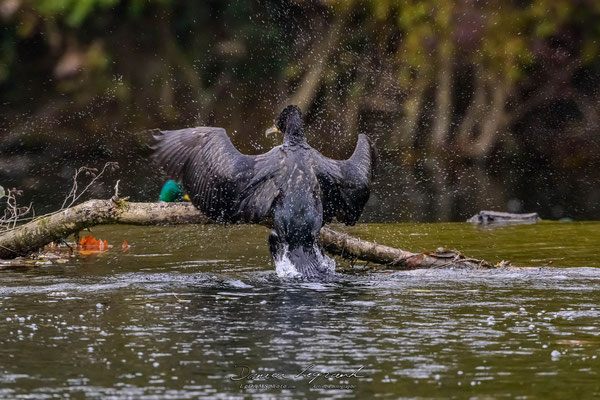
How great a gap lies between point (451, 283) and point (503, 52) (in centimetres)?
1120

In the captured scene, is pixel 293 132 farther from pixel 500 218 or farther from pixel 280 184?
pixel 500 218

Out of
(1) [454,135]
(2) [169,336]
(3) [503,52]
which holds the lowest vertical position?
(2) [169,336]

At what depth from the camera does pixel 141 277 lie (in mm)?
8945

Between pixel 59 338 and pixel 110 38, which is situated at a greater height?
pixel 110 38

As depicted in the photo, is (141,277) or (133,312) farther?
(141,277)

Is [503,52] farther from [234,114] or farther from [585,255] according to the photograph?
[585,255]

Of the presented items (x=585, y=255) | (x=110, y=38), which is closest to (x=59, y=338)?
(x=585, y=255)

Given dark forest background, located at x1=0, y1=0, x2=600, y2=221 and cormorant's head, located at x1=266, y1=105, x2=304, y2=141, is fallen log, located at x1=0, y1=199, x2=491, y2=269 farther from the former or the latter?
dark forest background, located at x1=0, y1=0, x2=600, y2=221

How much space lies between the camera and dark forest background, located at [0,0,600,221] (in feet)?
62.2

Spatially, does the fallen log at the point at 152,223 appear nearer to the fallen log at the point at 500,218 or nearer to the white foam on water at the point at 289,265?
the white foam on water at the point at 289,265

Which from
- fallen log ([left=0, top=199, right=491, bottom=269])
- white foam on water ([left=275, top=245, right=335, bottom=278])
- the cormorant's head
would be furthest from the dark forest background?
white foam on water ([left=275, top=245, right=335, bottom=278])

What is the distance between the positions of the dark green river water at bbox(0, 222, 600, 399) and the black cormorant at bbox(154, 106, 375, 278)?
0.31 metres

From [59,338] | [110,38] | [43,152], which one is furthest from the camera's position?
[110,38]

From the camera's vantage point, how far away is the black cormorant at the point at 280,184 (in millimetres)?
8859
